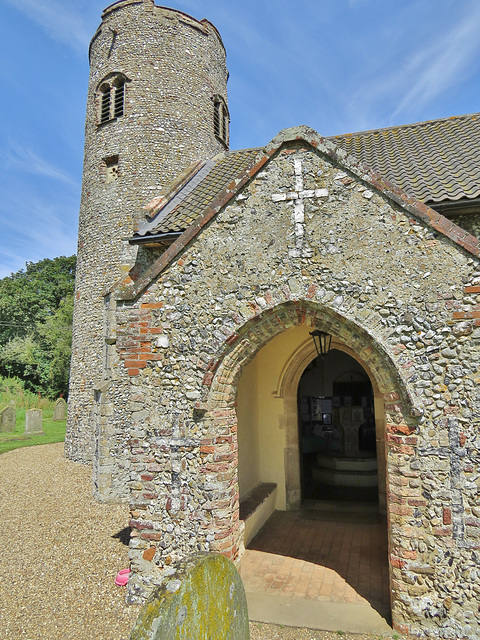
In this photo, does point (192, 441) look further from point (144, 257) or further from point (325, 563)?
point (144, 257)

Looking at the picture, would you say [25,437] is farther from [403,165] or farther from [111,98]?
[403,165]

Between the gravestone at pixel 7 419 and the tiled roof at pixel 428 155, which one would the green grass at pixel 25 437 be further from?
A: the tiled roof at pixel 428 155

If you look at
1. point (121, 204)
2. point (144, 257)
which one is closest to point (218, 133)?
point (121, 204)

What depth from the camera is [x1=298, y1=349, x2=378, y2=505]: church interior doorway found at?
10.3m

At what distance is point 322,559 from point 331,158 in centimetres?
590

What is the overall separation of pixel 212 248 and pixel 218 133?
1294cm

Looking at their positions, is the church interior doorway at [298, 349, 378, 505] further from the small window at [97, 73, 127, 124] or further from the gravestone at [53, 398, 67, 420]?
the gravestone at [53, 398, 67, 420]

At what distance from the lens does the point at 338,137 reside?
36.3ft

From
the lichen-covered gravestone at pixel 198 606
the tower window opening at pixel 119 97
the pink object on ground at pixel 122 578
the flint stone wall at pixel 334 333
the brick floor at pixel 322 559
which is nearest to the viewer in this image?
the lichen-covered gravestone at pixel 198 606

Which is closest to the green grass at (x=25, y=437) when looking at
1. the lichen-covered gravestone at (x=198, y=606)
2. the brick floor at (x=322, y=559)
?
the brick floor at (x=322, y=559)

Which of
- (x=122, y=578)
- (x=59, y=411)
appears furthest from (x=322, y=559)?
(x=59, y=411)

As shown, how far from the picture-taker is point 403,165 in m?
8.09

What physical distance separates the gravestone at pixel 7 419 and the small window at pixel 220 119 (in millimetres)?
17486

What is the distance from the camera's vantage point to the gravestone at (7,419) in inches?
857
